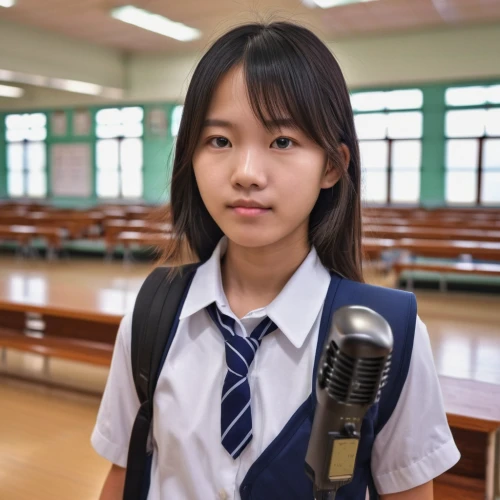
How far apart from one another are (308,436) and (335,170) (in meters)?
0.44

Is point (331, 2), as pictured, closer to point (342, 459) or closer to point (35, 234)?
point (35, 234)

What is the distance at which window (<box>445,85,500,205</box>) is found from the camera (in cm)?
1182

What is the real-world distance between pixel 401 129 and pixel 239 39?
12.4 metres

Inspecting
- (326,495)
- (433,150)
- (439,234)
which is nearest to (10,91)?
(433,150)

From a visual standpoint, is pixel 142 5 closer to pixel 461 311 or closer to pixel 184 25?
pixel 184 25

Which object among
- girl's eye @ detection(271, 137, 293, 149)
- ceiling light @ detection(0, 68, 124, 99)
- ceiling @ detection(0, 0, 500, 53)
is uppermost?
ceiling @ detection(0, 0, 500, 53)

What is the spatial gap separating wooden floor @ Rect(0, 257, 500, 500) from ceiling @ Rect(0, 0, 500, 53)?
4.85m

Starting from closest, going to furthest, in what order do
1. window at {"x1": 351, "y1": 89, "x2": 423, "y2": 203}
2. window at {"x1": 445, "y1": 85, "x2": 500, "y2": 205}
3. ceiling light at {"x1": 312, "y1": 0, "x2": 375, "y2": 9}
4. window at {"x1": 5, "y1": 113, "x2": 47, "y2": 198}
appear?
ceiling light at {"x1": 312, "y1": 0, "x2": 375, "y2": 9}, window at {"x1": 445, "y1": 85, "x2": 500, "y2": 205}, window at {"x1": 351, "y1": 89, "x2": 423, "y2": 203}, window at {"x1": 5, "y1": 113, "x2": 47, "y2": 198}

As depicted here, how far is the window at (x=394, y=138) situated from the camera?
12516 mm

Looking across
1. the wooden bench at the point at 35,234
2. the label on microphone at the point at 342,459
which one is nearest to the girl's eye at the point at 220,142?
the label on microphone at the point at 342,459

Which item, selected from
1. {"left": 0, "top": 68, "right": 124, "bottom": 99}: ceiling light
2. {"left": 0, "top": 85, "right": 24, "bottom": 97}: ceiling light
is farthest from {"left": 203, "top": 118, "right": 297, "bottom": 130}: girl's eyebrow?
{"left": 0, "top": 85, "right": 24, "bottom": 97}: ceiling light

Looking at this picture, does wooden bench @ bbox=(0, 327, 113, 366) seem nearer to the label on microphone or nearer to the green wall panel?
the label on microphone

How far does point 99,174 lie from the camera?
16094 millimetres

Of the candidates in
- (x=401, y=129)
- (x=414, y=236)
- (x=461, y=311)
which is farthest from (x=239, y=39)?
(x=401, y=129)
